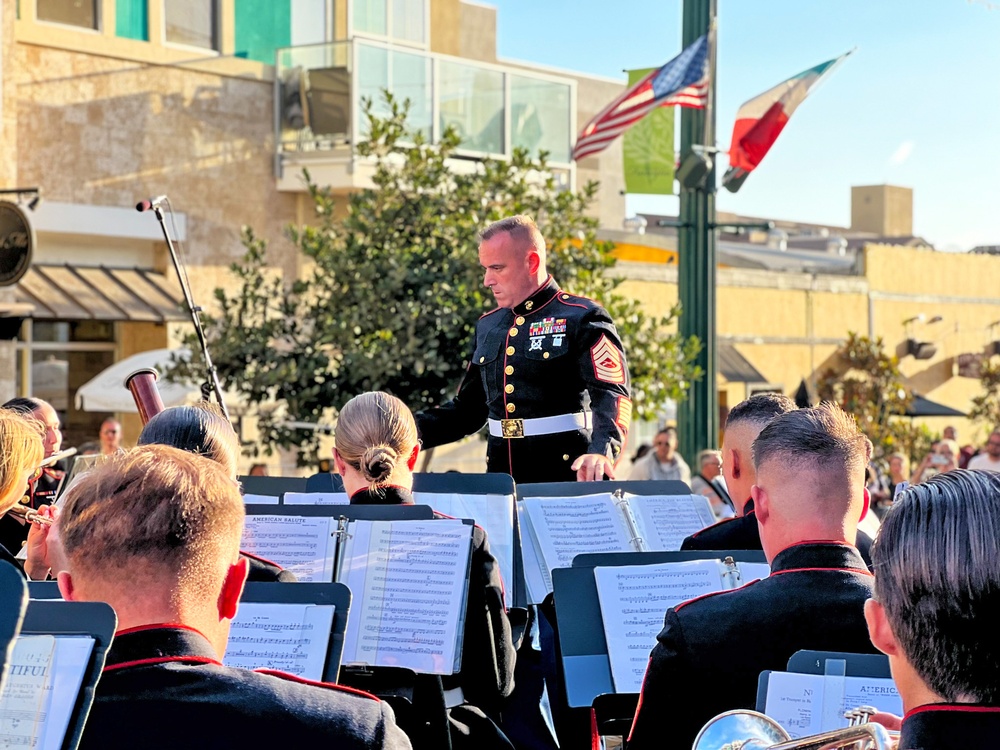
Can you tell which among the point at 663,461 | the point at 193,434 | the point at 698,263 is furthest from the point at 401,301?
the point at 193,434

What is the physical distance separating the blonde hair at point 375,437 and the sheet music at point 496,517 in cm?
60

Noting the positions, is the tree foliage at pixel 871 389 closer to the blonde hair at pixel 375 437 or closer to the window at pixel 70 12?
the window at pixel 70 12

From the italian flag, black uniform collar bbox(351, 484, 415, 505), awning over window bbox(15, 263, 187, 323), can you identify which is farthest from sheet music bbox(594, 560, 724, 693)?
awning over window bbox(15, 263, 187, 323)

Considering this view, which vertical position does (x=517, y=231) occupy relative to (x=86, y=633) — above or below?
above

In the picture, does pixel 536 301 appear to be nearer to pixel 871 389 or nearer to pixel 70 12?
pixel 70 12

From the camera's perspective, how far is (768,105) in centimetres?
1091

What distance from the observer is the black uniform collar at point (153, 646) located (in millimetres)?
1963

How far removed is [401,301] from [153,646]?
28.6 ft

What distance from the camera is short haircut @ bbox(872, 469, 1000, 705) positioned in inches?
69.1

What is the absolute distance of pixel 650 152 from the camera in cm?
1143

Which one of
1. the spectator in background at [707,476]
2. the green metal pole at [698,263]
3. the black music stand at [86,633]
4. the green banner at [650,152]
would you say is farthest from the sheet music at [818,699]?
the green banner at [650,152]

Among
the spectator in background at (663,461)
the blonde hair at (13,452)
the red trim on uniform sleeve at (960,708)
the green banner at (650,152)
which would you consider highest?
the green banner at (650,152)

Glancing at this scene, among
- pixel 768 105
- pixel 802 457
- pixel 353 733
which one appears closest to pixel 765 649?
pixel 802 457

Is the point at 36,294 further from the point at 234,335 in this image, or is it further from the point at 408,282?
the point at 408,282
